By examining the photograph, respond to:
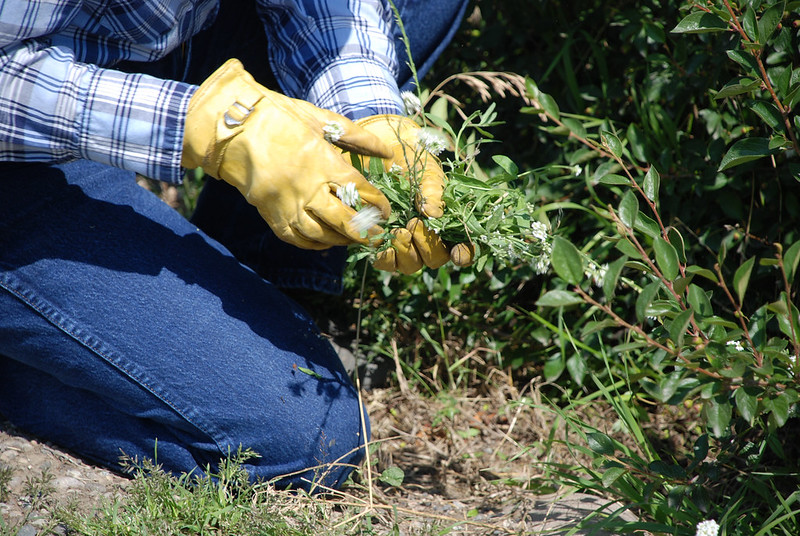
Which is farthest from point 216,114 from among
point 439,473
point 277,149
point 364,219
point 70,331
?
point 439,473

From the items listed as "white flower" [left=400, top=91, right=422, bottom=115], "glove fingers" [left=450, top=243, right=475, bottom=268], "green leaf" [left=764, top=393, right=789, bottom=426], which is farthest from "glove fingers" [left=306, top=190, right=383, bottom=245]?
"green leaf" [left=764, top=393, right=789, bottom=426]

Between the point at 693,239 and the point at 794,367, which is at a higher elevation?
the point at 794,367

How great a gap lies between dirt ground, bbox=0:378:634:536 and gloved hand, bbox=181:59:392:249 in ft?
1.67

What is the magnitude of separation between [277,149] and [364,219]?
21 centimetres

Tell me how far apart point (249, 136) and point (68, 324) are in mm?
547

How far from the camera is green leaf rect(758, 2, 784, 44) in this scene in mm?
1124

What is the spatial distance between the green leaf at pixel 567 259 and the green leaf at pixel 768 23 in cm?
53

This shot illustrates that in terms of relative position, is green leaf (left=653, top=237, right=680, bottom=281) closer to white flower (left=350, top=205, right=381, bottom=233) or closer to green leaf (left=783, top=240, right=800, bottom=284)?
green leaf (left=783, top=240, right=800, bottom=284)

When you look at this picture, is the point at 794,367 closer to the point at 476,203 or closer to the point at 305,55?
Result: the point at 476,203

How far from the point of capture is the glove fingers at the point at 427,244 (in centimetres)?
129

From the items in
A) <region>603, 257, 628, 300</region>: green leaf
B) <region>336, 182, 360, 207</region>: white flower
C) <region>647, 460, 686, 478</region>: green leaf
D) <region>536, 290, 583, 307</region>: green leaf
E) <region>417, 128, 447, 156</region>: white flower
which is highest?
<region>417, 128, 447, 156</region>: white flower

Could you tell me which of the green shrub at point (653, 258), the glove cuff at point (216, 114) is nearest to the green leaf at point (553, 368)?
the green shrub at point (653, 258)

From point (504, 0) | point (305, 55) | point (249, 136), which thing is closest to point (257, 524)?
point (249, 136)

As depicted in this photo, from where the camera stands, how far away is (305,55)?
1578mm
